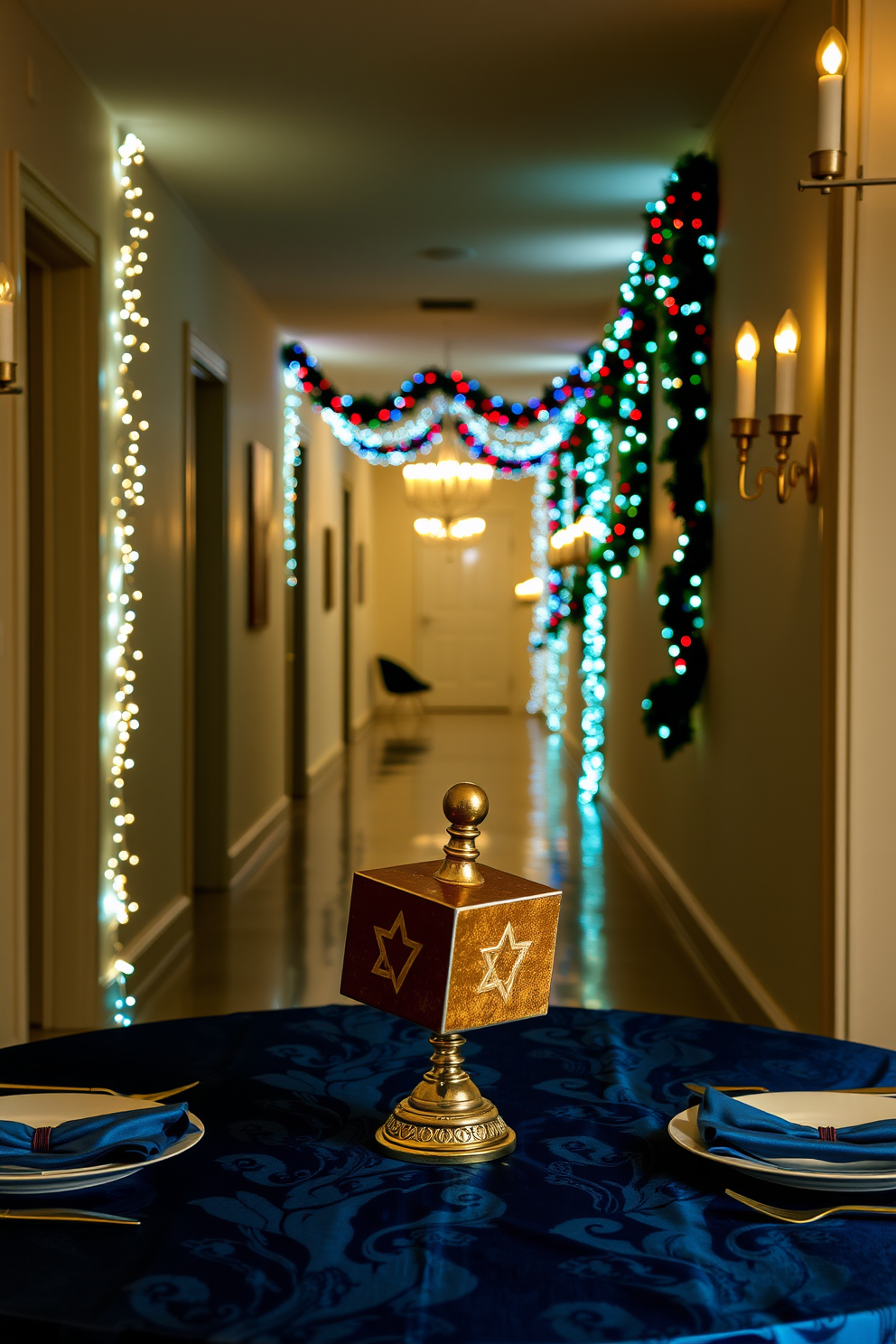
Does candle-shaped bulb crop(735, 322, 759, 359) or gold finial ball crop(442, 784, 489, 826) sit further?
candle-shaped bulb crop(735, 322, 759, 359)

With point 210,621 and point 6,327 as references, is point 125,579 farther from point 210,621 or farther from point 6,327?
point 6,327

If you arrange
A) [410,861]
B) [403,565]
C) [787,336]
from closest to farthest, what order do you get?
[787,336] → [410,861] → [403,565]

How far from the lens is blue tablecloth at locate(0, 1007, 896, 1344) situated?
968 millimetres

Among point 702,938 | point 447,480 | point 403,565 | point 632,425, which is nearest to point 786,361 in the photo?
point 702,938

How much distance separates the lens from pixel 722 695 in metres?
4.26

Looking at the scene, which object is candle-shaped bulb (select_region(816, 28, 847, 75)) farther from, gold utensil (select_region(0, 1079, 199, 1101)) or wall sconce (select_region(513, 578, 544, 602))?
wall sconce (select_region(513, 578, 544, 602))

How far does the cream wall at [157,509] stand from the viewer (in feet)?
10.1

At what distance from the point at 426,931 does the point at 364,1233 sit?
0.88 ft

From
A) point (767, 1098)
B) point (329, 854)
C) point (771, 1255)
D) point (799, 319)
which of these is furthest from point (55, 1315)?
point (329, 854)

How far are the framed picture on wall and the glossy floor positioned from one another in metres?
1.26

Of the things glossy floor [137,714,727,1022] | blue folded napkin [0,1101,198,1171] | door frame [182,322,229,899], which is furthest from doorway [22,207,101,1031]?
blue folded napkin [0,1101,198,1171]

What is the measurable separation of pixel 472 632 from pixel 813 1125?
1354 cm

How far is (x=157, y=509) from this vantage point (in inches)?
179

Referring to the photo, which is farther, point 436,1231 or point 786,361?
point 786,361
